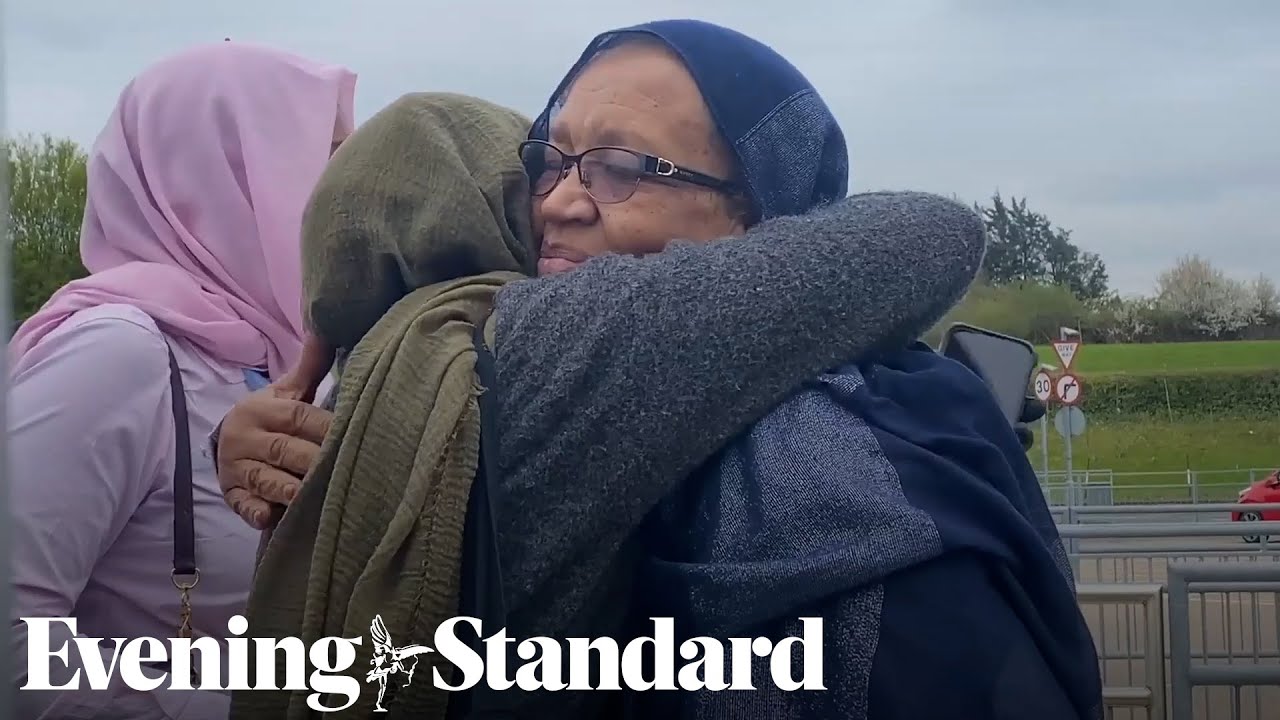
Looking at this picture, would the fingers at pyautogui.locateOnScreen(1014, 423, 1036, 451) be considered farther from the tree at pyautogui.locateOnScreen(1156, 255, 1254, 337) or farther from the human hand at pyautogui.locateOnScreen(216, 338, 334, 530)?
the human hand at pyautogui.locateOnScreen(216, 338, 334, 530)

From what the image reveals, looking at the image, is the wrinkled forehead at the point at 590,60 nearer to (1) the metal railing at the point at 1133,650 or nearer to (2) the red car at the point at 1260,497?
(2) the red car at the point at 1260,497

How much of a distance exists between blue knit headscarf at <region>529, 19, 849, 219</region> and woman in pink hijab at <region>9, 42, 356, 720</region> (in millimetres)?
394

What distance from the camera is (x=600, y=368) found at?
2.56 feet

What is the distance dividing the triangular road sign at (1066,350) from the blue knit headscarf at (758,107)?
55 centimetres

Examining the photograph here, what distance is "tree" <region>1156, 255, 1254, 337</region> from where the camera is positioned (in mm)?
1323

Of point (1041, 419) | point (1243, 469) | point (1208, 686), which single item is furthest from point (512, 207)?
point (1208, 686)

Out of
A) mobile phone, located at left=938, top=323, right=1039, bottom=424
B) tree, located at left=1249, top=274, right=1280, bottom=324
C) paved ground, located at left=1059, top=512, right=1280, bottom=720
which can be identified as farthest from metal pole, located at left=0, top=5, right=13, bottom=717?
paved ground, located at left=1059, top=512, right=1280, bottom=720

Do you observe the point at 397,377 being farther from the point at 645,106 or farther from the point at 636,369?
A: the point at 645,106

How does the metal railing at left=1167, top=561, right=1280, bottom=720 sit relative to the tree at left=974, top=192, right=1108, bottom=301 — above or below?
below

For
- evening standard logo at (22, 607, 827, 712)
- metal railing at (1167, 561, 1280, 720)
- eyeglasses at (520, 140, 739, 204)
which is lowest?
metal railing at (1167, 561, 1280, 720)

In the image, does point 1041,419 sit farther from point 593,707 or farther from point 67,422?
point 67,422

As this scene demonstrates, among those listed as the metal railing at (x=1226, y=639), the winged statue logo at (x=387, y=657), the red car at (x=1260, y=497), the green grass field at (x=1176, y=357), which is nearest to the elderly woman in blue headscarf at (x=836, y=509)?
the winged statue logo at (x=387, y=657)

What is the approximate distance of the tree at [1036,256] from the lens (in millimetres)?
1255

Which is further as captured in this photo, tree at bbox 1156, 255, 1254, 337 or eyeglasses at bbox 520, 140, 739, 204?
tree at bbox 1156, 255, 1254, 337
